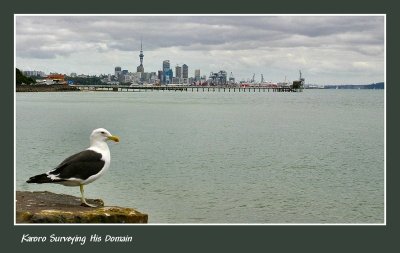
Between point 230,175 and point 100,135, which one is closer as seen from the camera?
point 100,135

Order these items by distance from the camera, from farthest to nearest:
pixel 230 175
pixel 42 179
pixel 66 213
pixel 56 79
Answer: pixel 56 79, pixel 230 175, pixel 42 179, pixel 66 213

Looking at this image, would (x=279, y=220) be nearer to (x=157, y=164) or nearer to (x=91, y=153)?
(x=91, y=153)

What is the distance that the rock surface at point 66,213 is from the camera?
30.7 ft

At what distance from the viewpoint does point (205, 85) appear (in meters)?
184

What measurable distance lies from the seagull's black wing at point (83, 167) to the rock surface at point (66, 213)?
0.60m

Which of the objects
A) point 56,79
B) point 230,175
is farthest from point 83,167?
point 56,79

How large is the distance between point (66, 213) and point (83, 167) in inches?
30.7

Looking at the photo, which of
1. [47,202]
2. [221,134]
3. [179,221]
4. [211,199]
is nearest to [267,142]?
[221,134]

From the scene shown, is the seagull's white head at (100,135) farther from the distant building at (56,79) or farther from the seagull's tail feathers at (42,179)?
the distant building at (56,79)

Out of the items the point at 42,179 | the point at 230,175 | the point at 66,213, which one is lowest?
the point at 230,175

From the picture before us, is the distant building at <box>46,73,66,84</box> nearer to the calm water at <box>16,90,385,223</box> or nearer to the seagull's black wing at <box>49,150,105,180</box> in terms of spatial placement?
the calm water at <box>16,90,385,223</box>

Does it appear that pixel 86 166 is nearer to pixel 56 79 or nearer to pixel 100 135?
pixel 100 135

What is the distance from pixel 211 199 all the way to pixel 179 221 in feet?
7.47

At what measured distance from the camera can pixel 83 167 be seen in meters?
9.52
